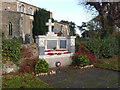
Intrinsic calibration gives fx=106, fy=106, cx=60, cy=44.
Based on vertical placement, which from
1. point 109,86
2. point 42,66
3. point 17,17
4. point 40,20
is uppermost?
point 17,17

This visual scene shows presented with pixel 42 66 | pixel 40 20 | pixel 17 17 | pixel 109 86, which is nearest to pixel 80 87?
pixel 109 86

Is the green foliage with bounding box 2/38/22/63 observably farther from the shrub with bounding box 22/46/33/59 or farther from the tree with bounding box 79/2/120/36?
the tree with bounding box 79/2/120/36

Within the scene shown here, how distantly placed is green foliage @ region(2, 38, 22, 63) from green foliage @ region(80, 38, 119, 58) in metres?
6.17

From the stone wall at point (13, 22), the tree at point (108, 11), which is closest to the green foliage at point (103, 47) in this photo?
the tree at point (108, 11)

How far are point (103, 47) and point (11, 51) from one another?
8756mm

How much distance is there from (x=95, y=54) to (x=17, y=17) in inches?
668

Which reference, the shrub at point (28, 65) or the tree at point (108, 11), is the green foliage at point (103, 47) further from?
the shrub at point (28, 65)

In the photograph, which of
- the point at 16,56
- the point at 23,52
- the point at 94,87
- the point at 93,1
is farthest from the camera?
the point at 93,1

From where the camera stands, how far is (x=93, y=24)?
31734 millimetres

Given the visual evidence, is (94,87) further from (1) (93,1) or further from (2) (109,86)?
(1) (93,1)

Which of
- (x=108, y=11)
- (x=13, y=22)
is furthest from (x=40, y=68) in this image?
(x=13, y=22)

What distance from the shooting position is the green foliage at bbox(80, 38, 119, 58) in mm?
10334

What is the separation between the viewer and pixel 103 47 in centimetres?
1100

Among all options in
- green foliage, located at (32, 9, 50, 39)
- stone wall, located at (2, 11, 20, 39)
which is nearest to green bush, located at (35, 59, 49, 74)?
green foliage, located at (32, 9, 50, 39)
